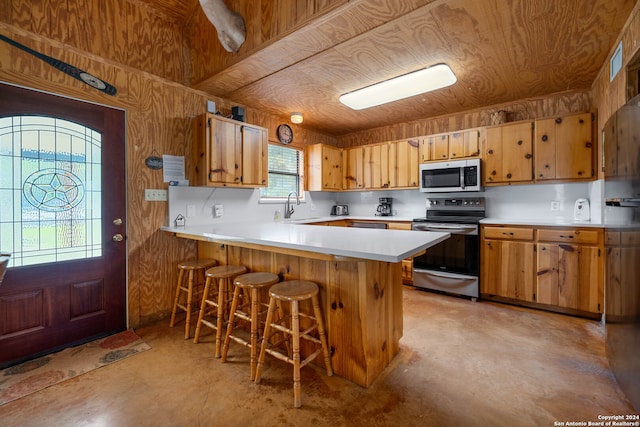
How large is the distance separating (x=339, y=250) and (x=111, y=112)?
246 cm

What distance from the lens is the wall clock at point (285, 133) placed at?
13.5 ft

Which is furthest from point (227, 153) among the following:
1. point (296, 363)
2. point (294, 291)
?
point (296, 363)

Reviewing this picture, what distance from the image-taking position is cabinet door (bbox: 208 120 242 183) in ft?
9.49

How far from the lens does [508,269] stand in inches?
125

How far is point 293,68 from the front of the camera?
2676 mm

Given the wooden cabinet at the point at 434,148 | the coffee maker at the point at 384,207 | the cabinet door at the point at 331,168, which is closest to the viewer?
the wooden cabinet at the point at 434,148

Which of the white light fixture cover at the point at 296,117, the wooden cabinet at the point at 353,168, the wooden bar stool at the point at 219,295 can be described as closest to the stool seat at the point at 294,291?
the wooden bar stool at the point at 219,295

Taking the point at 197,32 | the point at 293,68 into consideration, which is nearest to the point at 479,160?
the point at 293,68

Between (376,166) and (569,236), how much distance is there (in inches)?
99.5

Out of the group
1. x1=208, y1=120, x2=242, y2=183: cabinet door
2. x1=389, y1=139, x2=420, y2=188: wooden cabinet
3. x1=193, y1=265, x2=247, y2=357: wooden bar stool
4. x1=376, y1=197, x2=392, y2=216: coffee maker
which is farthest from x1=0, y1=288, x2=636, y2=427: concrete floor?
x1=376, y1=197, x2=392, y2=216: coffee maker

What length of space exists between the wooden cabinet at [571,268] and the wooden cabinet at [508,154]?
29.7 inches

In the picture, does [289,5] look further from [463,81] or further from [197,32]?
[463,81]

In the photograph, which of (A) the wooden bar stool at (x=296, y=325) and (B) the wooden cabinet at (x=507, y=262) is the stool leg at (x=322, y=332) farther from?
(B) the wooden cabinet at (x=507, y=262)

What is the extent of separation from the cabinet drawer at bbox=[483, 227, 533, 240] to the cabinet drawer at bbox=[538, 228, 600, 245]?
4.1 inches
